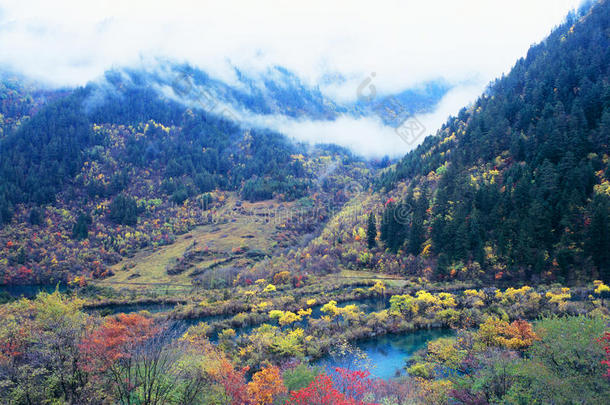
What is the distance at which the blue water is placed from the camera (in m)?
48.1

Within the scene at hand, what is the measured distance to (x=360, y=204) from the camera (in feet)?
445

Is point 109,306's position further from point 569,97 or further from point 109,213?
point 569,97

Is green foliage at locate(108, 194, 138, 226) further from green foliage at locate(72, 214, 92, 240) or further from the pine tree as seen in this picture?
the pine tree

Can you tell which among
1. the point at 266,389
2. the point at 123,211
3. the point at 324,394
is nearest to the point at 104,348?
the point at 266,389

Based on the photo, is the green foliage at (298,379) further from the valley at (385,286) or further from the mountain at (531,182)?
the mountain at (531,182)

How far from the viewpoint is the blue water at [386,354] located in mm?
48094

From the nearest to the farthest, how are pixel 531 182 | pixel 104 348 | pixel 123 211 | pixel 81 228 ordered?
pixel 104 348
pixel 531 182
pixel 81 228
pixel 123 211

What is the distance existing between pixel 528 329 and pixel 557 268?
32353 millimetres

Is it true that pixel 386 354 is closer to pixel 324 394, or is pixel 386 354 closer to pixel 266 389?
pixel 266 389

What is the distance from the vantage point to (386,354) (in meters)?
52.9

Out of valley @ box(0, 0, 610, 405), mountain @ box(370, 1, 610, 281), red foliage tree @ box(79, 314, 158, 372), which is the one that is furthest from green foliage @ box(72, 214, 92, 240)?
red foliage tree @ box(79, 314, 158, 372)

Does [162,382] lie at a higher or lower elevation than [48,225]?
lower

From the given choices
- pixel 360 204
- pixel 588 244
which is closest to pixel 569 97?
pixel 588 244

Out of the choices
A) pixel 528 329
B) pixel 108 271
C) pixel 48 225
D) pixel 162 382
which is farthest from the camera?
pixel 48 225
